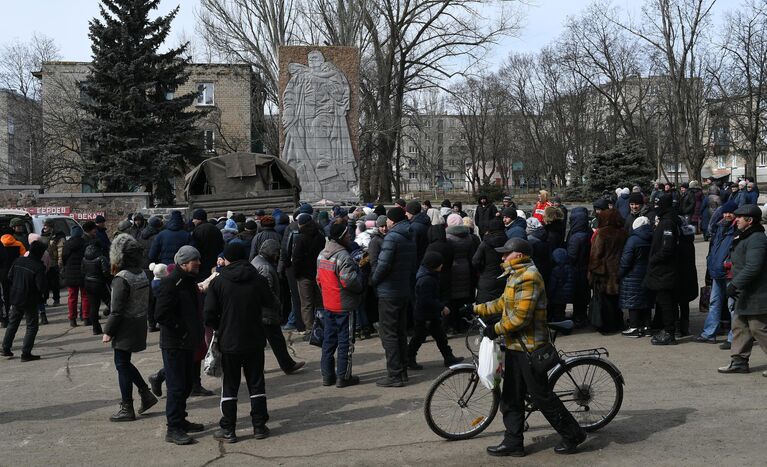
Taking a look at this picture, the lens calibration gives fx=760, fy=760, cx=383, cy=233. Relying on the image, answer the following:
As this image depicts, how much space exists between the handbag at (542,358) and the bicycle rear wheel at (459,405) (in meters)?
0.55

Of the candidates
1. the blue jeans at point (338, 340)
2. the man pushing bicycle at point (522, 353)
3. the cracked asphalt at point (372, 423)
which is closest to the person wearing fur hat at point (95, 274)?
the cracked asphalt at point (372, 423)

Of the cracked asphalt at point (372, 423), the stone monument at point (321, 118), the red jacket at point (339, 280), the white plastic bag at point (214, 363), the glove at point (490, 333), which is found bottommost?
the cracked asphalt at point (372, 423)

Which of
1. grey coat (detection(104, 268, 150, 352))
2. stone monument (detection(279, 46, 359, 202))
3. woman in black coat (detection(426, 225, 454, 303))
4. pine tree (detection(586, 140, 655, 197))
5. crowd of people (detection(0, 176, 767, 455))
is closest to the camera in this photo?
crowd of people (detection(0, 176, 767, 455))

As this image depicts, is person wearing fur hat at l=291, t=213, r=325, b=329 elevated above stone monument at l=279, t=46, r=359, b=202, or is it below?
below

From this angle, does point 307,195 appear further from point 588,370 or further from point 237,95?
point 237,95

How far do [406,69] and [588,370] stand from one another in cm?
3740

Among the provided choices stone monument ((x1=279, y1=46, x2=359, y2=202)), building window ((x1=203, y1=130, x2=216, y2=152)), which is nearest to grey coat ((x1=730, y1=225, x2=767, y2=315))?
stone monument ((x1=279, y1=46, x2=359, y2=202))

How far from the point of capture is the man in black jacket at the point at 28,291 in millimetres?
10680

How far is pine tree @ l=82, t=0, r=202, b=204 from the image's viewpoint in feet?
105

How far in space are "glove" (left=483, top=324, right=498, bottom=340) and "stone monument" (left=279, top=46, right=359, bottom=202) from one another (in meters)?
20.6

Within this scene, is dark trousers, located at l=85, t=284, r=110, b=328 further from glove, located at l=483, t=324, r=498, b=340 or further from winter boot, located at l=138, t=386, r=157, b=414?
glove, located at l=483, t=324, r=498, b=340

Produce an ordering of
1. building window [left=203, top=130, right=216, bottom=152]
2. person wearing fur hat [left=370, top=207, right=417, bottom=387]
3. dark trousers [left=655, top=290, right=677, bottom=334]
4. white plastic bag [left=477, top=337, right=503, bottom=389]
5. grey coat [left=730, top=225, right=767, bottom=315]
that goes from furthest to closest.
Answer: building window [left=203, top=130, right=216, bottom=152], dark trousers [left=655, top=290, right=677, bottom=334], person wearing fur hat [left=370, top=207, right=417, bottom=387], grey coat [left=730, top=225, right=767, bottom=315], white plastic bag [left=477, top=337, right=503, bottom=389]

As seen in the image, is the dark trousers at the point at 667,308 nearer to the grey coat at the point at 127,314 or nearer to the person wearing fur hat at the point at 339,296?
the person wearing fur hat at the point at 339,296

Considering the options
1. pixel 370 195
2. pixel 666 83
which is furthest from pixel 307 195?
pixel 666 83
